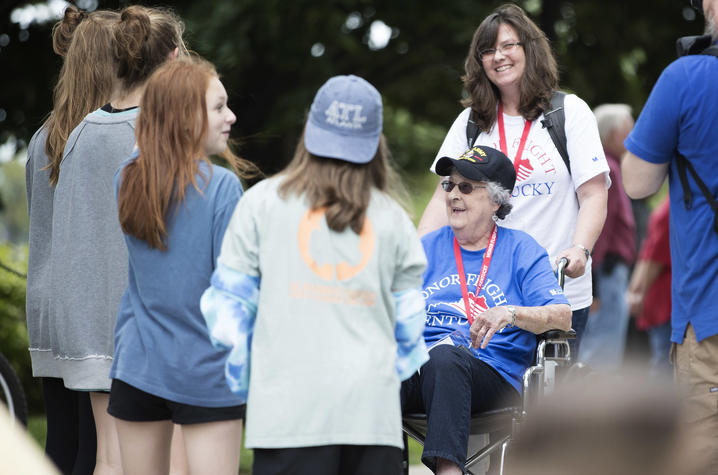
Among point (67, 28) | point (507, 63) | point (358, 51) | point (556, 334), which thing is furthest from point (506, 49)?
point (358, 51)

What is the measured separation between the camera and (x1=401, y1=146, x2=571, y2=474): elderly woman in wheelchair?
3928 mm

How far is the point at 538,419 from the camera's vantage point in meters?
2.66

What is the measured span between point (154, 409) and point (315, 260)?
32.5 inches

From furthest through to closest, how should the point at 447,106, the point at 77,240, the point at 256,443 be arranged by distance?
the point at 447,106
the point at 77,240
the point at 256,443

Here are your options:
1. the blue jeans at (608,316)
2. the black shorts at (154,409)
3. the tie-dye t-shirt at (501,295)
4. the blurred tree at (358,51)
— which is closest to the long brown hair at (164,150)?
the black shorts at (154,409)

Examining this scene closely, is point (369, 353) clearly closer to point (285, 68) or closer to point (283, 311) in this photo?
point (283, 311)

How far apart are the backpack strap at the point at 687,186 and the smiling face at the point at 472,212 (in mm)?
1082

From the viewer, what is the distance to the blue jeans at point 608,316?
806cm

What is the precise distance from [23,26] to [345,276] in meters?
6.73

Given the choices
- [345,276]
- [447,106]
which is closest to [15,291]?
[447,106]

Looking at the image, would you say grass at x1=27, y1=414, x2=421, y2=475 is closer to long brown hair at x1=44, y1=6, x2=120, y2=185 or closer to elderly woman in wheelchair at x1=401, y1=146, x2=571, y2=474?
elderly woman in wheelchair at x1=401, y1=146, x2=571, y2=474

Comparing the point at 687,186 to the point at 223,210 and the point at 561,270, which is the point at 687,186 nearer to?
the point at 561,270

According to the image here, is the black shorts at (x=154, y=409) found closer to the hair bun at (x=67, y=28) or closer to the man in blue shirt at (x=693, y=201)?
the man in blue shirt at (x=693, y=201)

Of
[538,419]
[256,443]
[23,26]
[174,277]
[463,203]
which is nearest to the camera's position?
[538,419]
